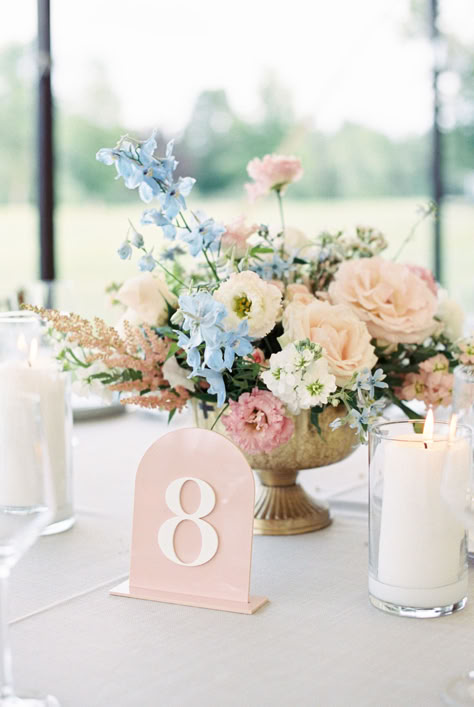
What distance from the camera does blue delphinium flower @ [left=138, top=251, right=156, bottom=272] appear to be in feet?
3.21

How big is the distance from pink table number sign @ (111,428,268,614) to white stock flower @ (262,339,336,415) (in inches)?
3.3

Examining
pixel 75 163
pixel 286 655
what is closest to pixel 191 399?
pixel 286 655

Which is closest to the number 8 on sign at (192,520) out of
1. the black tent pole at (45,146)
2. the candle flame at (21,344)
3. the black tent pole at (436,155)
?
the candle flame at (21,344)

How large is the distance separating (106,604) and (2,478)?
0.23 metres

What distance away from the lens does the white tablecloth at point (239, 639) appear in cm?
70

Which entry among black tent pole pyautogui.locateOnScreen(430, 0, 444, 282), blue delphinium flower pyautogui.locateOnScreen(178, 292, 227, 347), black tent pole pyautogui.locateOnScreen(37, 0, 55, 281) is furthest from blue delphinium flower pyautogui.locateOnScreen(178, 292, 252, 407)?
black tent pole pyautogui.locateOnScreen(430, 0, 444, 282)

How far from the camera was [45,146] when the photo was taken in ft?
10.1

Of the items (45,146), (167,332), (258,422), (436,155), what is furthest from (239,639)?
(436,155)

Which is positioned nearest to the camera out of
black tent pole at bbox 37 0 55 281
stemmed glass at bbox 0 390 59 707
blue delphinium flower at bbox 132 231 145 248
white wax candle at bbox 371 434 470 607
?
stemmed glass at bbox 0 390 59 707

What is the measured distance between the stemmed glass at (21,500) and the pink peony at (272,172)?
508mm

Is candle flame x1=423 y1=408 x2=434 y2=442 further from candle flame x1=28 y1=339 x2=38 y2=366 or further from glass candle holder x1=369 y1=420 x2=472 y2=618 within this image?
candle flame x1=28 y1=339 x2=38 y2=366

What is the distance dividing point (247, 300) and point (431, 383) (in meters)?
0.30

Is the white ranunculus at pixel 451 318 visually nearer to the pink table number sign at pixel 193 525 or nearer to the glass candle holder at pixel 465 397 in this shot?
the glass candle holder at pixel 465 397

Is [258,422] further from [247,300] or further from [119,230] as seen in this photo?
[119,230]
